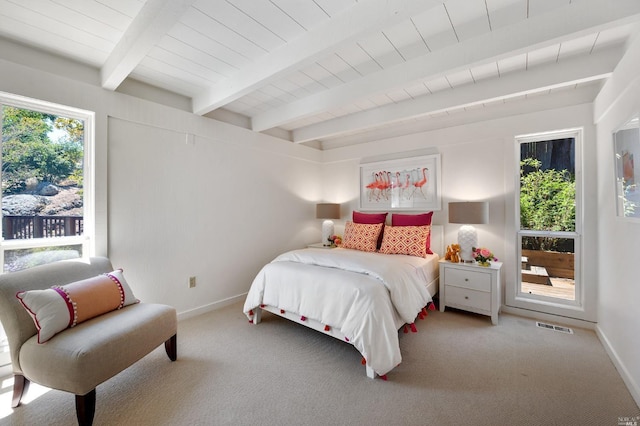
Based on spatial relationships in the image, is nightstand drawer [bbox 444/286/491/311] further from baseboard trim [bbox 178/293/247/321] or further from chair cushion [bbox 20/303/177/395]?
chair cushion [bbox 20/303/177/395]

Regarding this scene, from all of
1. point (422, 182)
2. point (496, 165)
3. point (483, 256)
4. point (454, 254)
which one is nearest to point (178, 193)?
point (422, 182)

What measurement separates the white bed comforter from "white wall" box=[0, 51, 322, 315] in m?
0.83

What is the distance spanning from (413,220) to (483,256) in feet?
2.98

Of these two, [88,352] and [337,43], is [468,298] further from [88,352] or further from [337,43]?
[88,352]

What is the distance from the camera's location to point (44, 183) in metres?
2.17

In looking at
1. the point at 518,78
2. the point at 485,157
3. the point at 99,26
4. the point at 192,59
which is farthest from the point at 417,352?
the point at 99,26

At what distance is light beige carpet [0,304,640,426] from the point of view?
1552 millimetres

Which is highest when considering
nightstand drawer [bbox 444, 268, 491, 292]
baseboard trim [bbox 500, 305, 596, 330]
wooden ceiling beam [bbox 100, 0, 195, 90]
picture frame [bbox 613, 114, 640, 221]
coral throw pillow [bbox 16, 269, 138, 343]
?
wooden ceiling beam [bbox 100, 0, 195, 90]

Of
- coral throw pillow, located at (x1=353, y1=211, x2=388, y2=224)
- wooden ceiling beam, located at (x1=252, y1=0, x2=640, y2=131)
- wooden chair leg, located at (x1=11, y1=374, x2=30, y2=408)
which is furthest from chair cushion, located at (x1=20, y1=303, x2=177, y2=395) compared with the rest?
coral throw pillow, located at (x1=353, y1=211, x2=388, y2=224)

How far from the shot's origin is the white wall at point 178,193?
2.36m

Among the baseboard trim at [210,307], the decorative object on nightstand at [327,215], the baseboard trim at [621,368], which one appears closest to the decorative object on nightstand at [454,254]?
the baseboard trim at [621,368]

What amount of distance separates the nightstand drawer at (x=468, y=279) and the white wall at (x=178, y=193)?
7.49 feet

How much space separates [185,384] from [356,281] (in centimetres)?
143

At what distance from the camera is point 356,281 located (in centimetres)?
213
